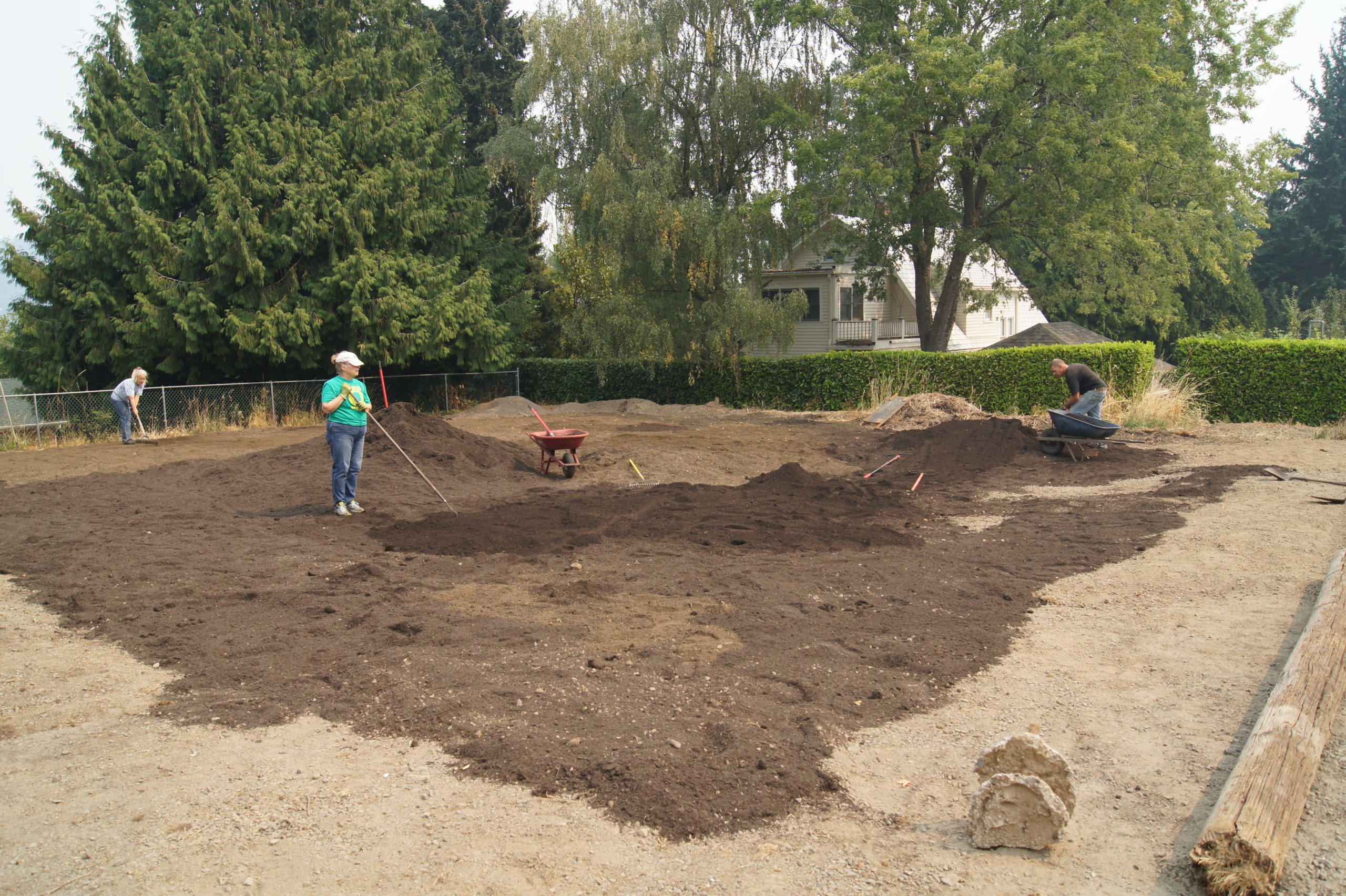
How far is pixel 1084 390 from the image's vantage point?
44.6ft

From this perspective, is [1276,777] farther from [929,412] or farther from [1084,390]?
[929,412]

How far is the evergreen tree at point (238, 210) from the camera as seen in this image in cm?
2122

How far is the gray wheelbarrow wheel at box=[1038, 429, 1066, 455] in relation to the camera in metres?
13.7

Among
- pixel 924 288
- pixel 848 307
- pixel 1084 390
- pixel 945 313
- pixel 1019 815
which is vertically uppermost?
pixel 924 288

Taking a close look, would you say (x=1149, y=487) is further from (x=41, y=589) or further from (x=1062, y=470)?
(x=41, y=589)

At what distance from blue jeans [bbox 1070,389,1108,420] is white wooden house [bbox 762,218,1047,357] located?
1610 centimetres

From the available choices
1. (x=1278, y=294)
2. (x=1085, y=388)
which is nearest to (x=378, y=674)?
(x=1085, y=388)

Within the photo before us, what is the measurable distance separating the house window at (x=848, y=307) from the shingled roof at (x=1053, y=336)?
199 inches

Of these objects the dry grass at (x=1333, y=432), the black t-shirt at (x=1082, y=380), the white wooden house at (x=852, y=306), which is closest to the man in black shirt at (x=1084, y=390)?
the black t-shirt at (x=1082, y=380)

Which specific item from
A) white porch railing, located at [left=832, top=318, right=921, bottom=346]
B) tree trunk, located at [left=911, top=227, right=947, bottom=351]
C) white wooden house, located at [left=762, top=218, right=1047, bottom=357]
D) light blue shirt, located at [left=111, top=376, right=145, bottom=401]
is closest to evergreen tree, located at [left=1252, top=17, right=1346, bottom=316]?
white wooden house, located at [left=762, top=218, right=1047, bottom=357]

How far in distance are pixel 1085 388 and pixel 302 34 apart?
22.3 metres

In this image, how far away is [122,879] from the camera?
3.33 m

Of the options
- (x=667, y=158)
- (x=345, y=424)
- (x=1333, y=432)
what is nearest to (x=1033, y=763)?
(x=345, y=424)

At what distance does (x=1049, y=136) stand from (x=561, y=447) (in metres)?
15.9
